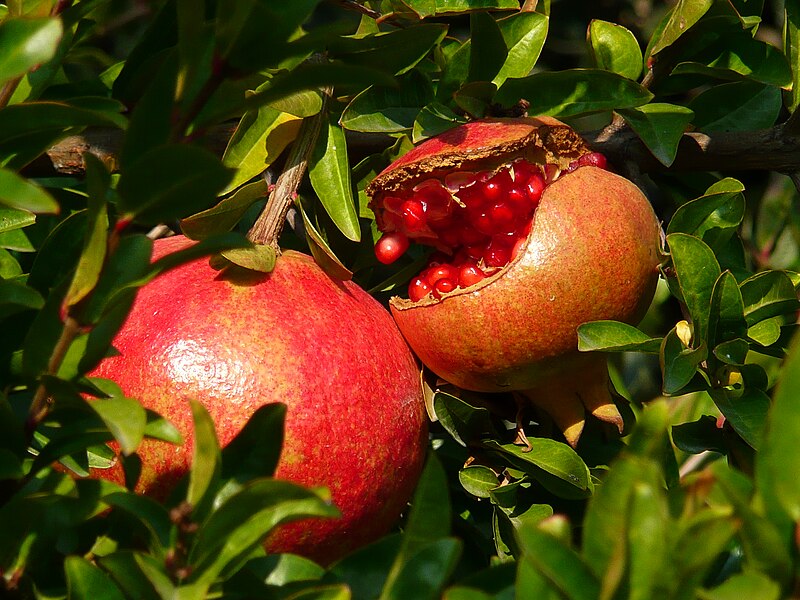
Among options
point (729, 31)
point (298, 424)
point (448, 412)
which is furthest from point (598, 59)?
point (298, 424)

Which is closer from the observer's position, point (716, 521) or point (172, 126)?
point (716, 521)

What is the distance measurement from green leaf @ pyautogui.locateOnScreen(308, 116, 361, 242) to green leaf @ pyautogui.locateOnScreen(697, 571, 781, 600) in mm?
689

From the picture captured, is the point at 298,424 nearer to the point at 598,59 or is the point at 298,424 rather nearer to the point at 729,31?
the point at 598,59

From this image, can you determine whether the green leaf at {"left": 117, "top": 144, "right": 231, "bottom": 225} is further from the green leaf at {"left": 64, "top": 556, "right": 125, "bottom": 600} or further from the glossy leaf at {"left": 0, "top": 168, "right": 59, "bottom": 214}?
the green leaf at {"left": 64, "top": 556, "right": 125, "bottom": 600}

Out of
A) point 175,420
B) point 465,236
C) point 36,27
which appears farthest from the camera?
point 465,236

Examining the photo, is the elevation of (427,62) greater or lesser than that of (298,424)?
greater

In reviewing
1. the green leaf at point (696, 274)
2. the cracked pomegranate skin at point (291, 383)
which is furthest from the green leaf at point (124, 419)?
the green leaf at point (696, 274)

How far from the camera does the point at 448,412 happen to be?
1243mm

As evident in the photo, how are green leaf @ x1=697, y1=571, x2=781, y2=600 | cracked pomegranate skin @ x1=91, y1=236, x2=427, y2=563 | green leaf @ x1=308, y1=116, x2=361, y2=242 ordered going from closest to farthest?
green leaf @ x1=697, y1=571, x2=781, y2=600, cracked pomegranate skin @ x1=91, y1=236, x2=427, y2=563, green leaf @ x1=308, y1=116, x2=361, y2=242

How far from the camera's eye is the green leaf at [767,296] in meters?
1.16

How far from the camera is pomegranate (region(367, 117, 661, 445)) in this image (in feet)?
3.69

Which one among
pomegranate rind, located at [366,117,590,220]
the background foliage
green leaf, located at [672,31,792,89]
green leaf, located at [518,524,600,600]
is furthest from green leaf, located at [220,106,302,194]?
green leaf, located at [518,524,600,600]

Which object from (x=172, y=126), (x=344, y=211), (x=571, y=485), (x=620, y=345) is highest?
(x=172, y=126)

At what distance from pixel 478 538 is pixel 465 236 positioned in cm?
43
